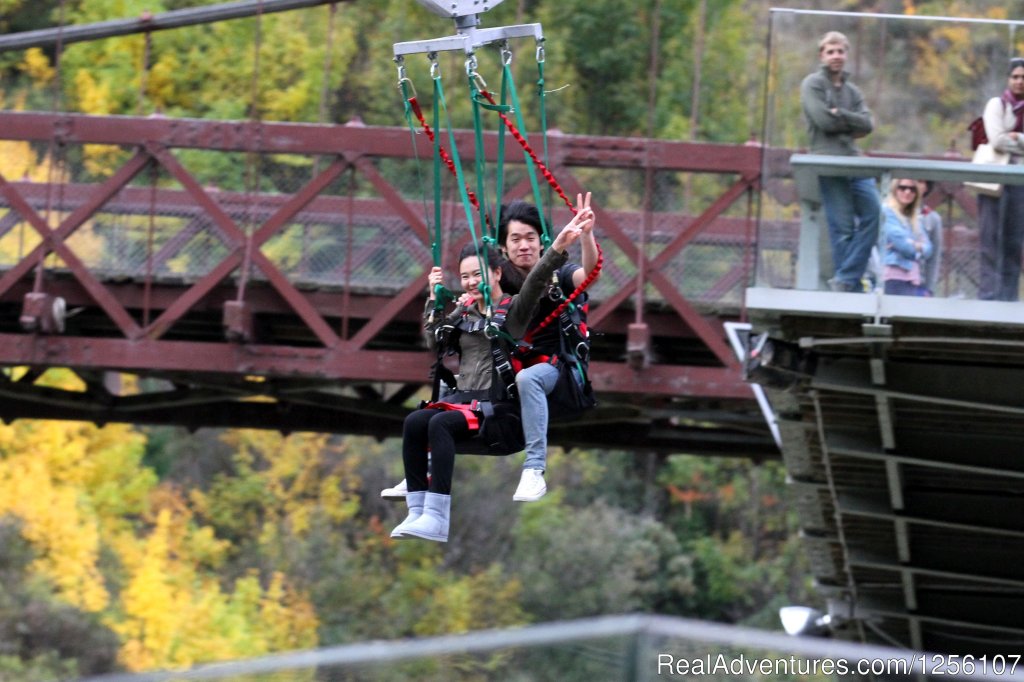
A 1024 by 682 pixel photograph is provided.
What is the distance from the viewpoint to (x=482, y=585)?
135ft

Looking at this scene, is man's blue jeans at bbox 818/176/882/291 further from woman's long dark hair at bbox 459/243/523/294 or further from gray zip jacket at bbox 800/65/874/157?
woman's long dark hair at bbox 459/243/523/294

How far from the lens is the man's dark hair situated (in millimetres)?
9531

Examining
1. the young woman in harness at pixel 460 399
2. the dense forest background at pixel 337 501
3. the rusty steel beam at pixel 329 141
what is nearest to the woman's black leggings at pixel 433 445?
the young woman in harness at pixel 460 399

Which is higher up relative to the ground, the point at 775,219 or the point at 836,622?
the point at 775,219

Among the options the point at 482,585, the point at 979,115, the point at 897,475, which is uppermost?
the point at 979,115

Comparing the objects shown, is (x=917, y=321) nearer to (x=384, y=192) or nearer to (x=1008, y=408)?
(x=1008, y=408)

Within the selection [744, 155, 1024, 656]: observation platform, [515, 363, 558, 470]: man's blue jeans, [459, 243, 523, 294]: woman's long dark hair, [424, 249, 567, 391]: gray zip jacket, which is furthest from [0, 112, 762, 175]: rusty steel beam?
[515, 363, 558, 470]: man's blue jeans

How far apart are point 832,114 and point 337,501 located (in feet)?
104

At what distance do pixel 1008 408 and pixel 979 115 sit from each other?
212cm

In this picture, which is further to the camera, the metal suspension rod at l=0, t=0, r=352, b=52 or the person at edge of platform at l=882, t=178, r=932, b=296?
the metal suspension rod at l=0, t=0, r=352, b=52

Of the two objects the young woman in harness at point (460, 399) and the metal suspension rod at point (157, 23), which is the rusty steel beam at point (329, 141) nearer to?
the metal suspension rod at point (157, 23)

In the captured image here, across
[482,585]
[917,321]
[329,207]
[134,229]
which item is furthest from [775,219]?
[482,585]

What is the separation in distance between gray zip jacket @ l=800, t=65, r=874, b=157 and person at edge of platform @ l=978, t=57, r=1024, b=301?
890 millimetres

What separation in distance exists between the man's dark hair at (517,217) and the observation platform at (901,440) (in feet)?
11.7
